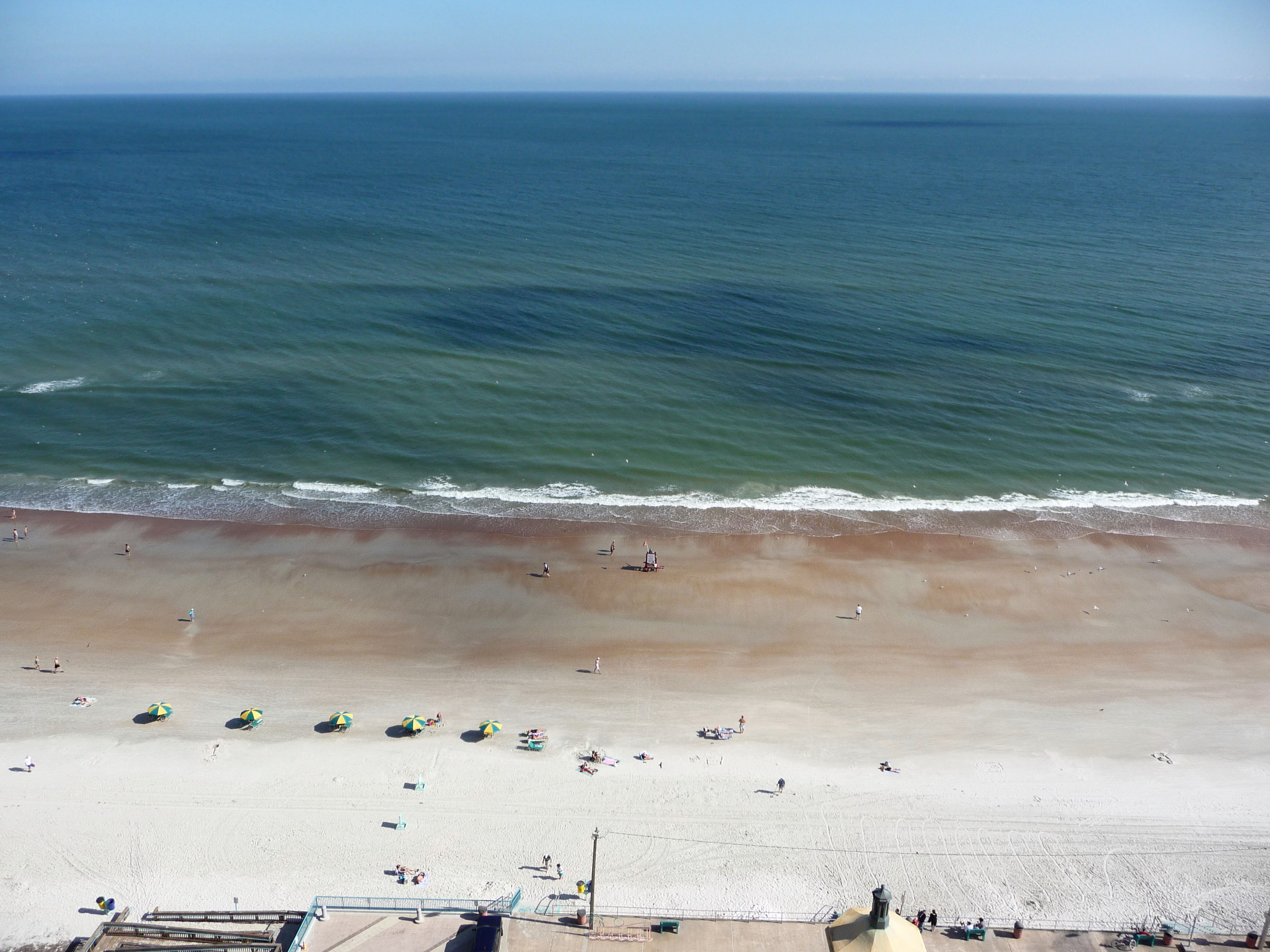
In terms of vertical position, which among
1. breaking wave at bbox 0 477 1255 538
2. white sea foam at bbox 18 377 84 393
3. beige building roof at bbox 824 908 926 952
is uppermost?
white sea foam at bbox 18 377 84 393

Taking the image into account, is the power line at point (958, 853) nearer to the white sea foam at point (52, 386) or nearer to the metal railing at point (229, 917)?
the metal railing at point (229, 917)

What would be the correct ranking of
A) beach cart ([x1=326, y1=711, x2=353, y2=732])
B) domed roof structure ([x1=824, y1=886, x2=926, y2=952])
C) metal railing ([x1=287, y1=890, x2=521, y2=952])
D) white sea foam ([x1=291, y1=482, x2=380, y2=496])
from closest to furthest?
domed roof structure ([x1=824, y1=886, x2=926, y2=952]), metal railing ([x1=287, y1=890, x2=521, y2=952]), beach cart ([x1=326, y1=711, x2=353, y2=732]), white sea foam ([x1=291, y1=482, x2=380, y2=496])

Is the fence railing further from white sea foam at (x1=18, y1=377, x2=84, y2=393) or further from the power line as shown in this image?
white sea foam at (x1=18, y1=377, x2=84, y2=393)

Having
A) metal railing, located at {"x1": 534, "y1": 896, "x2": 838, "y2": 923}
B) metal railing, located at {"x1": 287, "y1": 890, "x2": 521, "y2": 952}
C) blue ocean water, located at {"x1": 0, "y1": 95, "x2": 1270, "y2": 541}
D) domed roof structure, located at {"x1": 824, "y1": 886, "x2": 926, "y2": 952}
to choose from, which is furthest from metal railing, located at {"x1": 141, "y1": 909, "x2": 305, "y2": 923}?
blue ocean water, located at {"x1": 0, "y1": 95, "x2": 1270, "y2": 541}

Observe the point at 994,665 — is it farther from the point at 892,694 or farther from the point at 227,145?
the point at 227,145

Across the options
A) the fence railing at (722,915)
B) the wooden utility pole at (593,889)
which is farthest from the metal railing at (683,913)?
the wooden utility pole at (593,889)

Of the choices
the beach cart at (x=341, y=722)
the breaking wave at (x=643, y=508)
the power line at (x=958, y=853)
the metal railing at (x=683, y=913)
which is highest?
the breaking wave at (x=643, y=508)
